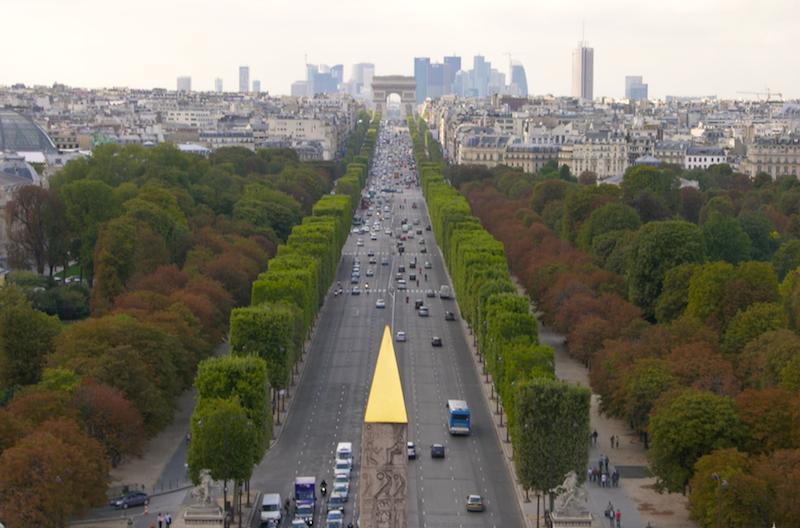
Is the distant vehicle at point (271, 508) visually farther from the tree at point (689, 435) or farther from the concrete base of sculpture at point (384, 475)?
the concrete base of sculpture at point (384, 475)

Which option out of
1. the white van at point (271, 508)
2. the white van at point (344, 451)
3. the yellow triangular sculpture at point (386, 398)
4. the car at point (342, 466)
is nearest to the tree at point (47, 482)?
the white van at point (271, 508)

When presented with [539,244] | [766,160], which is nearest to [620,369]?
[539,244]

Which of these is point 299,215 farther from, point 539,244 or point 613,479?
point 613,479

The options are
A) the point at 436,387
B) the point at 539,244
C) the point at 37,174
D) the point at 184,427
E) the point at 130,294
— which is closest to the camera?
the point at 184,427

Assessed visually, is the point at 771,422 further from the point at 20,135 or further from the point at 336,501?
the point at 20,135

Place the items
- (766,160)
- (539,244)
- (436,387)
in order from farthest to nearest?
(766,160), (539,244), (436,387)

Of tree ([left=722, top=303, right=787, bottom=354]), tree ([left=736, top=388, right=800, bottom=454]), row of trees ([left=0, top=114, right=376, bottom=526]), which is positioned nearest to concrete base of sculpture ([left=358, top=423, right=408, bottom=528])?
row of trees ([left=0, top=114, right=376, bottom=526])

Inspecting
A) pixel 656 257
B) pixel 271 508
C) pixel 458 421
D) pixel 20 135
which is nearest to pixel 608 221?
pixel 656 257
